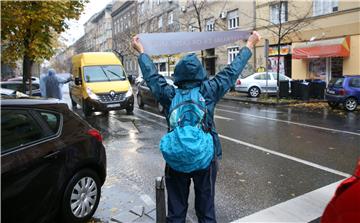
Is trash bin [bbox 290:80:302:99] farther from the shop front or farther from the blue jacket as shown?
the blue jacket

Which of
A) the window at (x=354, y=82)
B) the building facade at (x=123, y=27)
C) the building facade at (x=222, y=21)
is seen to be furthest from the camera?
the building facade at (x=123, y=27)

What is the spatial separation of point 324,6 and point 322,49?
2790 mm

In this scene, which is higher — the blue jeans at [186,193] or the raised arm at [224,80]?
the raised arm at [224,80]

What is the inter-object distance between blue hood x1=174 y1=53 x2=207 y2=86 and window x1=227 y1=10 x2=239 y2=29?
98.2 ft

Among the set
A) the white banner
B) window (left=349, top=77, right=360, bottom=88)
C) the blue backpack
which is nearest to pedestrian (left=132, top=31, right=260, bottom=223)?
the blue backpack

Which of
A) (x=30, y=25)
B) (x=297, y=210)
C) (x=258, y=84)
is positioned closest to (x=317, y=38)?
(x=258, y=84)

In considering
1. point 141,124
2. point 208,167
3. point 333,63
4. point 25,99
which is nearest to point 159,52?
point 208,167

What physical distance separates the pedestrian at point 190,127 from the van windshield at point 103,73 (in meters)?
11.8

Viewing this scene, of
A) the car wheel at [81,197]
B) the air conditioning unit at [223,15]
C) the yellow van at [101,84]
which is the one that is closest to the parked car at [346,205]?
the car wheel at [81,197]

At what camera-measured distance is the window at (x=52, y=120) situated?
4305 millimetres

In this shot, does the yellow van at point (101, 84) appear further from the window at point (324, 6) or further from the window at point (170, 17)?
the window at point (170, 17)

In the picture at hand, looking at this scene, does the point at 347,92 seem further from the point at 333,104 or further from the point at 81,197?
the point at 81,197

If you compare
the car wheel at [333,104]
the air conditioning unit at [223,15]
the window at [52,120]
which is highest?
the air conditioning unit at [223,15]

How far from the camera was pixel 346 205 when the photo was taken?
2.41 meters
